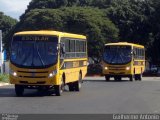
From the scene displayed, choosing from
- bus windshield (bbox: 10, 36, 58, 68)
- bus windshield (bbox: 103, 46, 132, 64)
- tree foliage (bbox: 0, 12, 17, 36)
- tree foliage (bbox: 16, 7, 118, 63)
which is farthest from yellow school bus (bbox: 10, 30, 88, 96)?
tree foliage (bbox: 0, 12, 17, 36)

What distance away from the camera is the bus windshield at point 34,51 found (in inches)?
993

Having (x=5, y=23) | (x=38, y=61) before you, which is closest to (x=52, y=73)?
(x=38, y=61)

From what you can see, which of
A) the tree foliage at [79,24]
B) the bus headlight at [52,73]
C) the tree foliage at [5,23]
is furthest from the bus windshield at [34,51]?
the tree foliage at [5,23]

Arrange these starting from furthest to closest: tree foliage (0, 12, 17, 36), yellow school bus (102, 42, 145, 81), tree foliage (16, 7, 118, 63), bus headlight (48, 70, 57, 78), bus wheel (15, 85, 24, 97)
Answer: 1. tree foliage (0, 12, 17, 36)
2. tree foliage (16, 7, 118, 63)
3. yellow school bus (102, 42, 145, 81)
4. bus wheel (15, 85, 24, 97)
5. bus headlight (48, 70, 57, 78)

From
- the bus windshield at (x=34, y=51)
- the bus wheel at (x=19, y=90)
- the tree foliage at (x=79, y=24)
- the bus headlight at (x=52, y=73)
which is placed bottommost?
the bus wheel at (x=19, y=90)

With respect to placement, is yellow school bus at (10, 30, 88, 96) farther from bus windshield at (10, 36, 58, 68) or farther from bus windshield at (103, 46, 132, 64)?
bus windshield at (103, 46, 132, 64)

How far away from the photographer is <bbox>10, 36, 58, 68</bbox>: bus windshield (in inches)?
993

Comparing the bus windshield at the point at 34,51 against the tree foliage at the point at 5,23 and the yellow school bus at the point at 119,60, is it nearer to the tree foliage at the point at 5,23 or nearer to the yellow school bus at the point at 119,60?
the yellow school bus at the point at 119,60

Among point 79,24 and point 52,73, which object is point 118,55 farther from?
point 79,24

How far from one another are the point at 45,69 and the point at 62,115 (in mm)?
8100

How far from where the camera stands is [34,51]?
83.8 feet

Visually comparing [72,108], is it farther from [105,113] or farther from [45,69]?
[45,69]

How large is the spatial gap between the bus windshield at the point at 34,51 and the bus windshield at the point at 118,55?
1911 centimetres

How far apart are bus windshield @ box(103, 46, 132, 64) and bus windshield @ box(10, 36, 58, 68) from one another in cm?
1911
